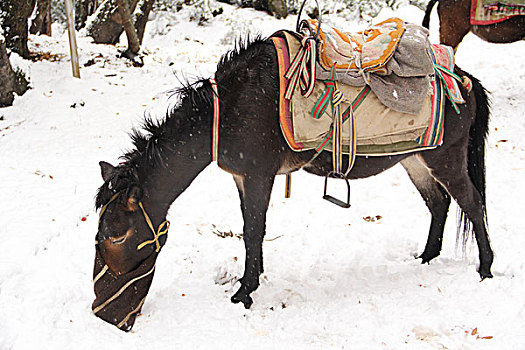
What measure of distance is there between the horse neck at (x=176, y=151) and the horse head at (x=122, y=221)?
0.08 metres

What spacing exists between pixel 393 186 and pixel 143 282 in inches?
135

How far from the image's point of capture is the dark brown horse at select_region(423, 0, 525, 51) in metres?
5.75

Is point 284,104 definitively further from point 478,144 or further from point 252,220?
point 478,144

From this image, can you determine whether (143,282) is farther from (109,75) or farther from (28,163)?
(109,75)

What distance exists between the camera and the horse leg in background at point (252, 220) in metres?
2.70

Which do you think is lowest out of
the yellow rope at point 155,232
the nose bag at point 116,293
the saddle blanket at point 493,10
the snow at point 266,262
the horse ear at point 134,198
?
the snow at point 266,262

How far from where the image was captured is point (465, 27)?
20.5ft

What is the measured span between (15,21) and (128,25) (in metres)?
2.29

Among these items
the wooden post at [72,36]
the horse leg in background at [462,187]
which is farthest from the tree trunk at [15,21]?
the horse leg in background at [462,187]

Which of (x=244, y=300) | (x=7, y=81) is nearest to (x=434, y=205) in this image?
(x=244, y=300)

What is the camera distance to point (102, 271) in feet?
8.20

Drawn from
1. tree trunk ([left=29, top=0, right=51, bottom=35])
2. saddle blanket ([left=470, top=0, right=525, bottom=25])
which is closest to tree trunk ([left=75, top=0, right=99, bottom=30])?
tree trunk ([left=29, top=0, right=51, bottom=35])

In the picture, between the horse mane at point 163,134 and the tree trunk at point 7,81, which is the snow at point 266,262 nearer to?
the tree trunk at point 7,81

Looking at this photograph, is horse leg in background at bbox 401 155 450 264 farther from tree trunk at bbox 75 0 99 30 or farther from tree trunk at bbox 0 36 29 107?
tree trunk at bbox 75 0 99 30
